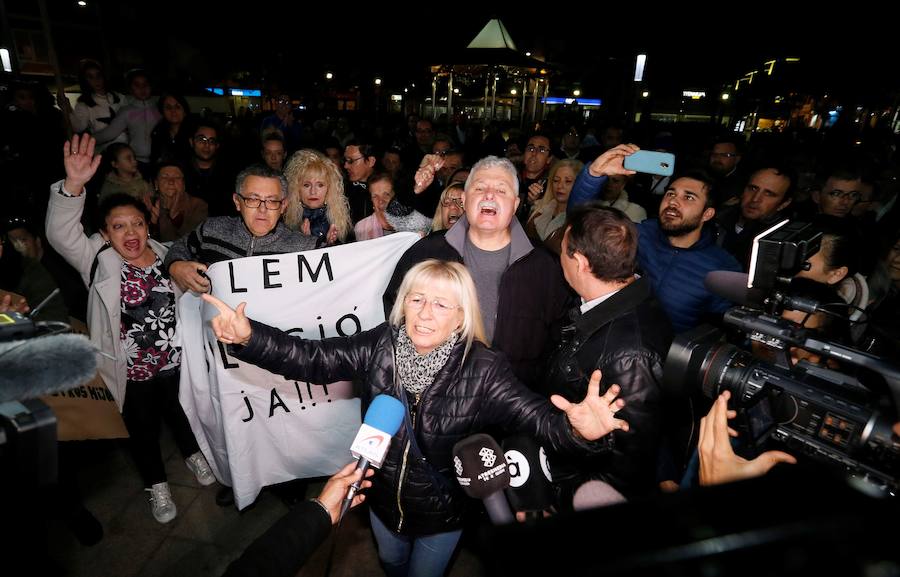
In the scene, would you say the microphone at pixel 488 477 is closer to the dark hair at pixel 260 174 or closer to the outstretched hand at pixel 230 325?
the outstretched hand at pixel 230 325

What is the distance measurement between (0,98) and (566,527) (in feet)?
29.6

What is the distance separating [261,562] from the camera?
1.32 meters

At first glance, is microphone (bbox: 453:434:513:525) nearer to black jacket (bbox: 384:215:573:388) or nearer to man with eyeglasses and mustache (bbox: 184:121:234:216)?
black jacket (bbox: 384:215:573:388)

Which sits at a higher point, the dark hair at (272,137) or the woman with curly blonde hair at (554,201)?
the dark hair at (272,137)

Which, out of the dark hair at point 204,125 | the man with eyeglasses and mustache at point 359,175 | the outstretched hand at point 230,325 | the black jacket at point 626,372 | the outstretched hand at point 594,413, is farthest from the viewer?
the dark hair at point 204,125

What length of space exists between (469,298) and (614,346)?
2.12ft

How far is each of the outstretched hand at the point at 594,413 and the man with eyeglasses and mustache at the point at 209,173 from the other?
172 inches

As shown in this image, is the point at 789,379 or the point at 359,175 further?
the point at 359,175

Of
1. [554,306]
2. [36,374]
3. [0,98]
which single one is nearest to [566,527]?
[36,374]

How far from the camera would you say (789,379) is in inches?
53.6

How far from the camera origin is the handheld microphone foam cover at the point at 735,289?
1555 millimetres

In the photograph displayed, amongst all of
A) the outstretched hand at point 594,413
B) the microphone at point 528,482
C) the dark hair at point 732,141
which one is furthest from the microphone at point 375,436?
the dark hair at point 732,141

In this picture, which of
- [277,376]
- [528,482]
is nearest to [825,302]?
[528,482]

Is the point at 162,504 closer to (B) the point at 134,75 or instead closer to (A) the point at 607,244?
(A) the point at 607,244
